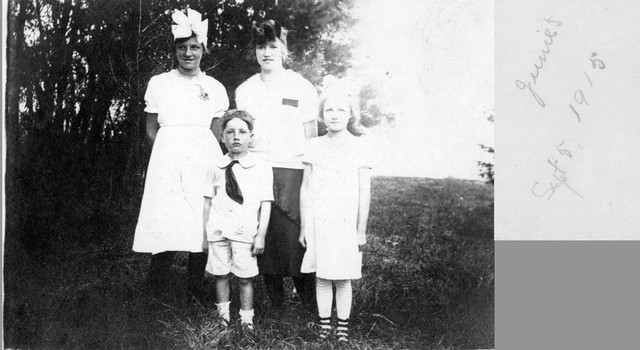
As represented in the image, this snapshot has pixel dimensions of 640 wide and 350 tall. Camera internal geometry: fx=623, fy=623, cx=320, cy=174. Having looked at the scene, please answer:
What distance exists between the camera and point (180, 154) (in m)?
3.64

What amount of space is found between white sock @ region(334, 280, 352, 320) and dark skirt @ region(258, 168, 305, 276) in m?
0.28

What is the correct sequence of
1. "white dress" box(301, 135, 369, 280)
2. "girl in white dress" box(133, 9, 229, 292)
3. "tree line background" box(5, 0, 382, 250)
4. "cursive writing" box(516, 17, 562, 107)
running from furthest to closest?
1. "cursive writing" box(516, 17, 562, 107)
2. "tree line background" box(5, 0, 382, 250)
3. "girl in white dress" box(133, 9, 229, 292)
4. "white dress" box(301, 135, 369, 280)

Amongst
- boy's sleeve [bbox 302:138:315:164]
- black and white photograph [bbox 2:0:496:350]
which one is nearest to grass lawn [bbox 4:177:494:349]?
black and white photograph [bbox 2:0:496:350]

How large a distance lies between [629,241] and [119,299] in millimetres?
3161

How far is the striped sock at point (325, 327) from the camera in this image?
3592 mm

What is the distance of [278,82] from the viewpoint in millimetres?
3701

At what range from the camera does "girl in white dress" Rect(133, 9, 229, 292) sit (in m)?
3.64

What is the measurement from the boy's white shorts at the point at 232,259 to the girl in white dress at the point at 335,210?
1.02ft

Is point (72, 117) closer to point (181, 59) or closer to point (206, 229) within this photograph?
point (181, 59)

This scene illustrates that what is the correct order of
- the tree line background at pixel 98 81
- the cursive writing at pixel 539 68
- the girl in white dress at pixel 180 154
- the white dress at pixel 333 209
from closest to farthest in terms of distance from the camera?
the white dress at pixel 333 209
the girl in white dress at pixel 180 154
the tree line background at pixel 98 81
the cursive writing at pixel 539 68

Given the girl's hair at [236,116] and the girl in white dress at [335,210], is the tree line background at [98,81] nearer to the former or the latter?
the girl's hair at [236,116]

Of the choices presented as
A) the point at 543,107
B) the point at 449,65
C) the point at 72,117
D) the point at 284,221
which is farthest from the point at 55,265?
the point at 543,107

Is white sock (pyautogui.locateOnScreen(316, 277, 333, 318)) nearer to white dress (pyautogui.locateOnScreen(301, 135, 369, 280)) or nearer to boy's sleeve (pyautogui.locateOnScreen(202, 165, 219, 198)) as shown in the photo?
white dress (pyautogui.locateOnScreen(301, 135, 369, 280))

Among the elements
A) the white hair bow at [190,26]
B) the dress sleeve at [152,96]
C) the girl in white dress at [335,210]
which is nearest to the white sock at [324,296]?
the girl in white dress at [335,210]
